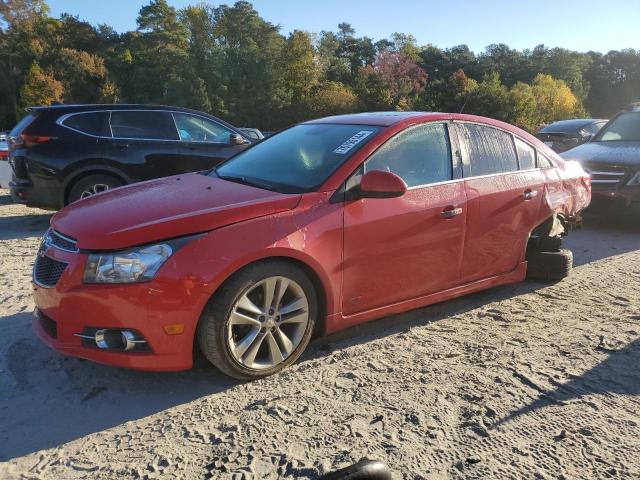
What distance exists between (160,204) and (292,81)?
59434 millimetres

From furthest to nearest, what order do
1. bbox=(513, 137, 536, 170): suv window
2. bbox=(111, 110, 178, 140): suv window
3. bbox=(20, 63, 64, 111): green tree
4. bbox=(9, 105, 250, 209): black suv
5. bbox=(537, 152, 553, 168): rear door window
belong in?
bbox=(20, 63, 64, 111): green tree, bbox=(111, 110, 178, 140): suv window, bbox=(9, 105, 250, 209): black suv, bbox=(537, 152, 553, 168): rear door window, bbox=(513, 137, 536, 170): suv window

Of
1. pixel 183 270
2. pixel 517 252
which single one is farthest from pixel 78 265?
pixel 517 252

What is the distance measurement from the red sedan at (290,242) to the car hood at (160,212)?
12 millimetres

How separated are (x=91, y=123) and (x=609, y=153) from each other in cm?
753

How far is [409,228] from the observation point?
12.0 feet

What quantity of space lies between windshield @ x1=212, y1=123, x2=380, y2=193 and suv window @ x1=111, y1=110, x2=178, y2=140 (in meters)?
3.77

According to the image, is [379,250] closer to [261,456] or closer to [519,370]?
[519,370]

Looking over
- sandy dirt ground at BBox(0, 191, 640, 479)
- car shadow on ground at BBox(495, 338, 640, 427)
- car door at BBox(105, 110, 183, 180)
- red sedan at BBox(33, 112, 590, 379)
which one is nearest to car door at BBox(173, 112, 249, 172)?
car door at BBox(105, 110, 183, 180)

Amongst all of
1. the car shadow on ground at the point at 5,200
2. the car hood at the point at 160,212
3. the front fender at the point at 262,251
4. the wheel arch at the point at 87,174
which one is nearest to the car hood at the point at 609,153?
the front fender at the point at 262,251

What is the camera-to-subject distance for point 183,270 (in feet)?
9.25

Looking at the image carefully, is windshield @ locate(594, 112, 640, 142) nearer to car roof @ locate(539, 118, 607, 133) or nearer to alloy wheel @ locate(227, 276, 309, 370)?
car roof @ locate(539, 118, 607, 133)

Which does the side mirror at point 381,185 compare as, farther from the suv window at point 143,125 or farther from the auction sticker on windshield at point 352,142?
the suv window at point 143,125

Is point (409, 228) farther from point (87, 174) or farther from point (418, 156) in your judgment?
point (87, 174)

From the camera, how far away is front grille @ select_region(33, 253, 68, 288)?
300 cm
